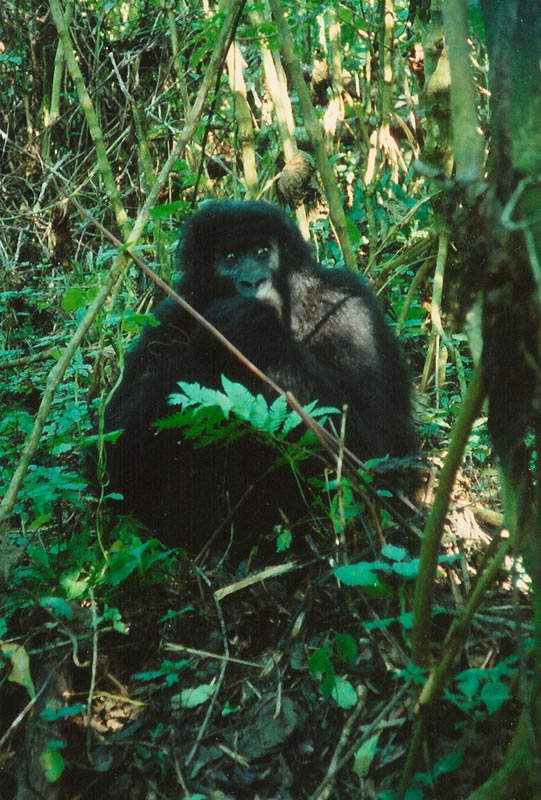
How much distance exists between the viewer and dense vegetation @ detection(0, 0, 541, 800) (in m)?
1.40

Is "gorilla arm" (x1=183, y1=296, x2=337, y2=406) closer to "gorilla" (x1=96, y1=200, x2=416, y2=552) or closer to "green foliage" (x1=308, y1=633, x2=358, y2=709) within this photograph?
"gorilla" (x1=96, y1=200, x2=416, y2=552)

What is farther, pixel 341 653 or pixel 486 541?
pixel 486 541

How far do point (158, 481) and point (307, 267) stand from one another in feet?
4.31

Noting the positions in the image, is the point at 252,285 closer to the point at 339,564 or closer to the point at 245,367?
the point at 245,367

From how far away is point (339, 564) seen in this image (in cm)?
239

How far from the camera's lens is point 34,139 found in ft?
22.2

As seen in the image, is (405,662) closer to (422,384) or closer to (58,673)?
(58,673)

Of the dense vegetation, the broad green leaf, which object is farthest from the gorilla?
the broad green leaf

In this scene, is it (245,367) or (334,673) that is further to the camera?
(245,367)

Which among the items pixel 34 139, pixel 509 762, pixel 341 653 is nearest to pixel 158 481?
pixel 341 653

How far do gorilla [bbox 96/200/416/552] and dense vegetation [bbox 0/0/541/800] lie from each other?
281 millimetres

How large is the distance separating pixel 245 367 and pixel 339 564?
156 cm

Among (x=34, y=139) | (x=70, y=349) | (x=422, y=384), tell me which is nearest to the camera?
(x=70, y=349)

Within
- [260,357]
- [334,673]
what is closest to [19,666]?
[334,673]
